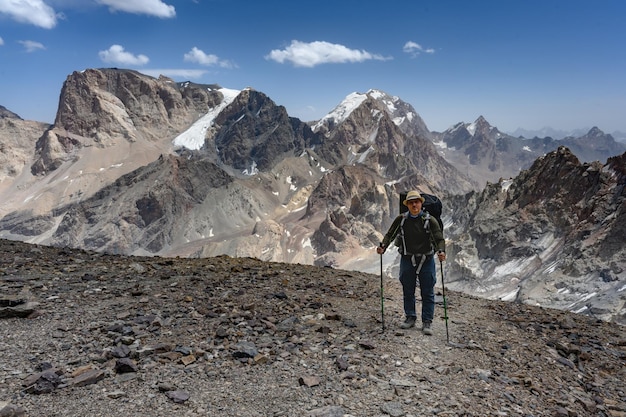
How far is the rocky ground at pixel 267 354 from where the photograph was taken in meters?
5.46

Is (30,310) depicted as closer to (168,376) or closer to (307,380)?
(168,376)

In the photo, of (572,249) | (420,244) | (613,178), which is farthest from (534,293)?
(420,244)

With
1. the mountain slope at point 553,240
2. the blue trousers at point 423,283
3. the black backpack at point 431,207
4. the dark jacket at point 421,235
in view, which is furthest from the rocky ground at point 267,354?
Answer: the mountain slope at point 553,240

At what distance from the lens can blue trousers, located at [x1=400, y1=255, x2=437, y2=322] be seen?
27.3 ft

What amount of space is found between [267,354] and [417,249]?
3.54 m

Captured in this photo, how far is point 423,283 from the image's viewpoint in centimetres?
850

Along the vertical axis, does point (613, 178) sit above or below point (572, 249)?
above

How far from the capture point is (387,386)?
602 cm

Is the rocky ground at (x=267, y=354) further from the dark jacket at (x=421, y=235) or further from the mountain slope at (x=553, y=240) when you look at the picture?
the mountain slope at (x=553, y=240)

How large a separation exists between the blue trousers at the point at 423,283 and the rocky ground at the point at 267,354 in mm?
422

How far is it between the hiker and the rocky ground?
479mm

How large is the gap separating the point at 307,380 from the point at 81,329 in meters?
4.06

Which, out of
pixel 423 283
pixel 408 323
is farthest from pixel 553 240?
pixel 408 323

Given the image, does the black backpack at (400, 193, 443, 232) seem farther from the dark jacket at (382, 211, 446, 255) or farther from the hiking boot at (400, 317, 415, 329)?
the hiking boot at (400, 317, 415, 329)
